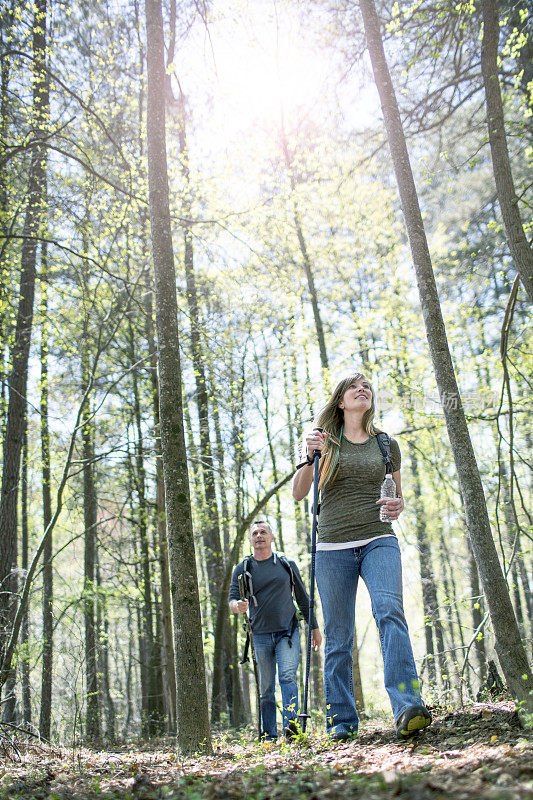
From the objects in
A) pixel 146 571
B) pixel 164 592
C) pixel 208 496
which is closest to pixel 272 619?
pixel 164 592

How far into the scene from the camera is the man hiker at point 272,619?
17.7ft

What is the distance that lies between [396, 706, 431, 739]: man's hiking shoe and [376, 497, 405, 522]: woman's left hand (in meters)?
1.05

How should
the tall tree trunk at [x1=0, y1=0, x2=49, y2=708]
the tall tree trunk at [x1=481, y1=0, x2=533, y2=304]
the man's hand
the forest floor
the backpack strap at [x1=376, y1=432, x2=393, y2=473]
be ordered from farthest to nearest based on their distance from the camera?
the tall tree trunk at [x1=0, y1=0, x2=49, y2=708] → the man's hand → the tall tree trunk at [x1=481, y1=0, x2=533, y2=304] → the backpack strap at [x1=376, y1=432, x2=393, y2=473] → the forest floor

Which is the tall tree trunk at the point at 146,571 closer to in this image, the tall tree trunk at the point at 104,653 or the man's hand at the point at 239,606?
the tall tree trunk at the point at 104,653

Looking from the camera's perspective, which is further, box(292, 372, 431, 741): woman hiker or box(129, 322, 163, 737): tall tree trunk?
box(129, 322, 163, 737): tall tree trunk

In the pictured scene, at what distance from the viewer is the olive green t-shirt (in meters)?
3.76

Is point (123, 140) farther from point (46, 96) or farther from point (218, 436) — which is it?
point (218, 436)

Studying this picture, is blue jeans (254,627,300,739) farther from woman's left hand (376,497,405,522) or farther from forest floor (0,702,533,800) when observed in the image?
woman's left hand (376,497,405,522)

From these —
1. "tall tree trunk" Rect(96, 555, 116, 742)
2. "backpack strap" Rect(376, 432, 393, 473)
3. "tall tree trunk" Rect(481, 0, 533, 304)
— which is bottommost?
"tall tree trunk" Rect(96, 555, 116, 742)

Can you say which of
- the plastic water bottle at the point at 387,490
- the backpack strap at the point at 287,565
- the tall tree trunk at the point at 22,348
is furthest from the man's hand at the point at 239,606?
the tall tree trunk at the point at 22,348

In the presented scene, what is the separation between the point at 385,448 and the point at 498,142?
300 cm

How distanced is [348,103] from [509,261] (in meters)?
3.14

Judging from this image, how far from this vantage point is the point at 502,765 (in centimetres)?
236

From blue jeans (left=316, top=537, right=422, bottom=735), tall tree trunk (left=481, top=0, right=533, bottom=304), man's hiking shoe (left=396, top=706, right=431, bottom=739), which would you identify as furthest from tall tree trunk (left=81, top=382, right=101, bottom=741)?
man's hiking shoe (left=396, top=706, right=431, bottom=739)
